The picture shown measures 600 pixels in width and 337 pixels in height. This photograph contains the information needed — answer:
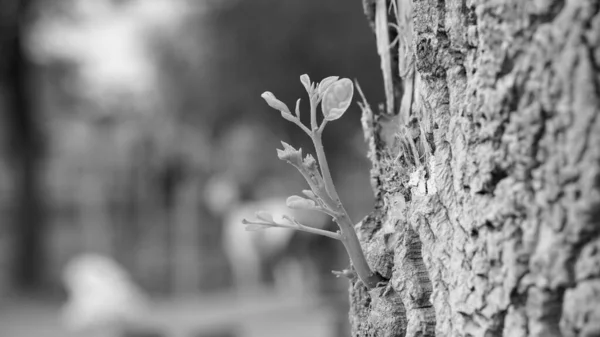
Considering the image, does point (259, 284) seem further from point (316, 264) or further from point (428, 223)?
point (428, 223)

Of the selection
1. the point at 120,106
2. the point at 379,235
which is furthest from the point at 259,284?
the point at 379,235

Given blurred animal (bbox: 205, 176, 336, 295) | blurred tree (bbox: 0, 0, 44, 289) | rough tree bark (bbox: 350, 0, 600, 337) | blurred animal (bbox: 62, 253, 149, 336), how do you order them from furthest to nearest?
1. blurred tree (bbox: 0, 0, 44, 289)
2. blurred animal (bbox: 205, 176, 336, 295)
3. blurred animal (bbox: 62, 253, 149, 336)
4. rough tree bark (bbox: 350, 0, 600, 337)

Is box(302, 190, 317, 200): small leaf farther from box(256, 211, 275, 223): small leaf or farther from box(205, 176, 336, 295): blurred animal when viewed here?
box(205, 176, 336, 295): blurred animal

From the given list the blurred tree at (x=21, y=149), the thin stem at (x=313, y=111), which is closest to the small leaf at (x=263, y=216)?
the thin stem at (x=313, y=111)

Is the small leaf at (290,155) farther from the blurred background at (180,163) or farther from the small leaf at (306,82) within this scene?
the blurred background at (180,163)

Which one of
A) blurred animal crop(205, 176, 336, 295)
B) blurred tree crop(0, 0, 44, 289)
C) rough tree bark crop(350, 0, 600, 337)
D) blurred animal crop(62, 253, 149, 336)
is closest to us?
rough tree bark crop(350, 0, 600, 337)

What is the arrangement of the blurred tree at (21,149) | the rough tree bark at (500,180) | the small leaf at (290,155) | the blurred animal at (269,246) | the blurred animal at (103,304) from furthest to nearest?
the blurred tree at (21,149)
the blurred animal at (269,246)
the blurred animal at (103,304)
the small leaf at (290,155)
the rough tree bark at (500,180)

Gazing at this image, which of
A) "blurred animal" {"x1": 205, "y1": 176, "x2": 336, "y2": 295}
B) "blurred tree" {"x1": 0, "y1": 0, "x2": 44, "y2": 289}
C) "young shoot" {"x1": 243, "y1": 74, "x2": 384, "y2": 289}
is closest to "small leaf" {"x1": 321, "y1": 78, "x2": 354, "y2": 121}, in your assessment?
"young shoot" {"x1": 243, "y1": 74, "x2": 384, "y2": 289}
